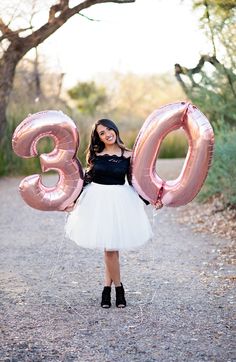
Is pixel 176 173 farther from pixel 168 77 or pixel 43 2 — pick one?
pixel 168 77

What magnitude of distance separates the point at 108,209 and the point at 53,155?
2.03 ft

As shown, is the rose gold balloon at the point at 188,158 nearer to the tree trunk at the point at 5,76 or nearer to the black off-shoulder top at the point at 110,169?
the black off-shoulder top at the point at 110,169

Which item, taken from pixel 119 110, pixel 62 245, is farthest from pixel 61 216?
pixel 119 110

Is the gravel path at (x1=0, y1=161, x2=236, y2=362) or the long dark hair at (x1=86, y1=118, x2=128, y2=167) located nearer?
the gravel path at (x1=0, y1=161, x2=236, y2=362)

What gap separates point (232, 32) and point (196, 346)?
7.88 m

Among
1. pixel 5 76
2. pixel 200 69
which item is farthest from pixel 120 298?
pixel 5 76

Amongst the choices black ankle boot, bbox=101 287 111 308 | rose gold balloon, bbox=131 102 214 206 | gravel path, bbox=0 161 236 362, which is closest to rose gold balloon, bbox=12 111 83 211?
rose gold balloon, bbox=131 102 214 206

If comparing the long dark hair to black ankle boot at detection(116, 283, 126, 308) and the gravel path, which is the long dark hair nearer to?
black ankle boot at detection(116, 283, 126, 308)

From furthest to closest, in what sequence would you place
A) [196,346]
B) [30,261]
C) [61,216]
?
[61,216]
[30,261]
[196,346]

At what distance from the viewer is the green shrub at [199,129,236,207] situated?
9.35 metres

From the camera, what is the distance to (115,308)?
5.12 meters

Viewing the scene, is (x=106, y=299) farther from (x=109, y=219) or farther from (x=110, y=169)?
(x=110, y=169)

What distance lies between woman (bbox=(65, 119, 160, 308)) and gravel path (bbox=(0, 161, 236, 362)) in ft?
1.43

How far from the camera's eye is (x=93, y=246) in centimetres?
486
